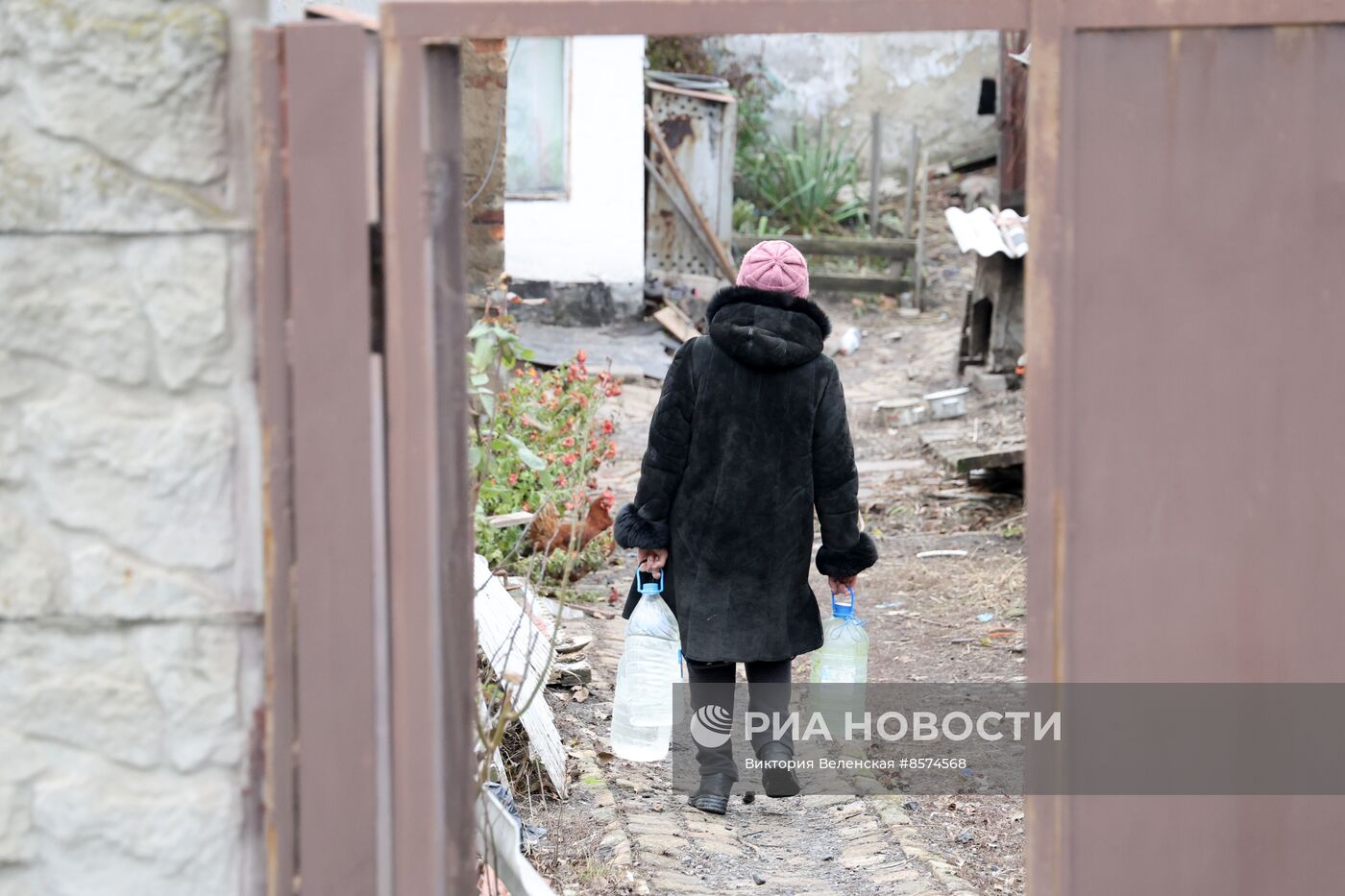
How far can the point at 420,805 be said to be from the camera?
6.85ft

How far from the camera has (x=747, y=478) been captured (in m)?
4.24

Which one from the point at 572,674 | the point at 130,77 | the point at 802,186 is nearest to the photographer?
the point at 130,77

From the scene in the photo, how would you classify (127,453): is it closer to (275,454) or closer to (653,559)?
(275,454)

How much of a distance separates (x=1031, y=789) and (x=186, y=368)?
1.39 metres

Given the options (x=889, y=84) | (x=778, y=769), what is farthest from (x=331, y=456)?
(x=889, y=84)

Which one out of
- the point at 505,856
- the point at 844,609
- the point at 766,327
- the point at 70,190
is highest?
the point at 70,190

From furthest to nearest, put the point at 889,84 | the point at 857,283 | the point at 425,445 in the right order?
the point at 889,84, the point at 857,283, the point at 425,445

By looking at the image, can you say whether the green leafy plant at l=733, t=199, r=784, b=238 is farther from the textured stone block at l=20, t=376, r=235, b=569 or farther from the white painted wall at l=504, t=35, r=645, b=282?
the textured stone block at l=20, t=376, r=235, b=569

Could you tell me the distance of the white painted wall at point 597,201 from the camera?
12453mm

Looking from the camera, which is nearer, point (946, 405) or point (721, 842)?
point (721, 842)

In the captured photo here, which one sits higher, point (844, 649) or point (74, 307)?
point (74, 307)

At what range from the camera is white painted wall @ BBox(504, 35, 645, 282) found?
1245 cm

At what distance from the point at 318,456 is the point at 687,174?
39.0ft

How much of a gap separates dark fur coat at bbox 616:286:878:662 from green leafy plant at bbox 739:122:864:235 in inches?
446
